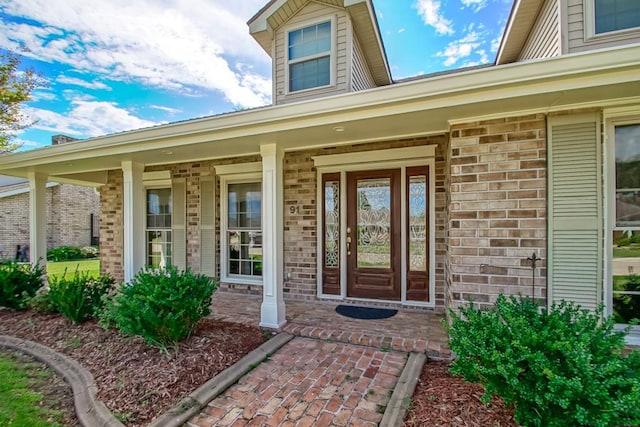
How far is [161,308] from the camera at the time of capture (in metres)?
2.82

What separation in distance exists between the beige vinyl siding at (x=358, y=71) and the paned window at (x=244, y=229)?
2436mm

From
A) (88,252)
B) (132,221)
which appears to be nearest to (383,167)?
(132,221)

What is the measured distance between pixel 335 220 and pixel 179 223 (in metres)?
3.24

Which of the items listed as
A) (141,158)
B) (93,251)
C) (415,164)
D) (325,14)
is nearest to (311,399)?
(415,164)

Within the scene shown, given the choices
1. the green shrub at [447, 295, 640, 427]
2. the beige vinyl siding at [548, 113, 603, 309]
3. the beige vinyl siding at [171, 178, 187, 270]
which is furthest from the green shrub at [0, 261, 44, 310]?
the beige vinyl siding at [548, 113, 603, 309]

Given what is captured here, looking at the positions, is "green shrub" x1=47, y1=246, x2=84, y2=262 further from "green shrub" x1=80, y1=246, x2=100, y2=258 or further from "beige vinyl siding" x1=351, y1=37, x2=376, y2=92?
"beige vinyl siding" x1=351, y1=37, x2=376, y2=92

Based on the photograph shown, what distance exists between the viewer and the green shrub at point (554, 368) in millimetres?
1537

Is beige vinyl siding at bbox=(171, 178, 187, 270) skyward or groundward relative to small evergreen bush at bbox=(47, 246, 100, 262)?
skyward

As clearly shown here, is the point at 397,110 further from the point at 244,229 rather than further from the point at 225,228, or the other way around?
the point at 225,228

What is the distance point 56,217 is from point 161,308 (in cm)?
1456

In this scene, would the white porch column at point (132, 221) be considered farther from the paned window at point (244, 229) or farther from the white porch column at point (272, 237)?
the white porch column at point (272, 237)

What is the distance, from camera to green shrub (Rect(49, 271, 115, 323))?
3.69m

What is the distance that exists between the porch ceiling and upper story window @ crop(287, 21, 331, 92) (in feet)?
5.46

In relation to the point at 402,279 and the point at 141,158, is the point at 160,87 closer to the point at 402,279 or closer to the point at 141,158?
the point at 141,158
